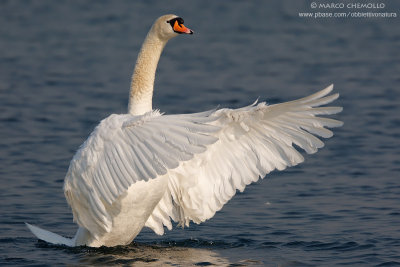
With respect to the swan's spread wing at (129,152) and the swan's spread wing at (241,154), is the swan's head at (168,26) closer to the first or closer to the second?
the swan's spread wing at (241,154)

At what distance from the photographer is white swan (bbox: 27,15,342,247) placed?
A: 23.9ft

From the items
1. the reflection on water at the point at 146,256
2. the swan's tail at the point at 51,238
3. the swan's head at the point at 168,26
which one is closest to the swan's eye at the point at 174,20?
the swan's head at the point at 168,26

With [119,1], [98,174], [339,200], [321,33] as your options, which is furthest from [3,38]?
[98,174]

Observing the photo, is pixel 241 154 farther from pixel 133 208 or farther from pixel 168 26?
pixel 168 26

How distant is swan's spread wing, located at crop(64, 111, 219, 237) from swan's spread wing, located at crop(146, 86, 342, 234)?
0.92 metres

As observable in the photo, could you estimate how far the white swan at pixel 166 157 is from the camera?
7.28 metres

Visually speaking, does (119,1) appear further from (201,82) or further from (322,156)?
(322,156)

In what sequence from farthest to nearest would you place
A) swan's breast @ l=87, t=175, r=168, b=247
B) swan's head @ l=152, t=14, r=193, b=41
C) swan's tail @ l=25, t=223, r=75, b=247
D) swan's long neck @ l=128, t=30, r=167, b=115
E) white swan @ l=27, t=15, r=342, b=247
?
swan's head @ l=152, t=14, r=193, b=41
swan's tail @ l=25, t=223, r=75, b=247
swan's long neck @ l=128, t=30, r=167, b=115
swan's breast @ l=87, t=175, r=168, b=247
white swan @ l=27, t=15, r=342, b=247

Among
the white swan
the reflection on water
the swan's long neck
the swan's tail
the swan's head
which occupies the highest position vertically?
the swan's head

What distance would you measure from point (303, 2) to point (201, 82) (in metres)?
8.25

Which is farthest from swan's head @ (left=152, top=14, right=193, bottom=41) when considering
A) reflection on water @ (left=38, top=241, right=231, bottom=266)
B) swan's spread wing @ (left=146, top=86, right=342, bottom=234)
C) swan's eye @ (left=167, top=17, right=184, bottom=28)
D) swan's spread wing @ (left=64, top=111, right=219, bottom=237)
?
reflection on water @ (left=38, top=241, right=231, bottom=266)

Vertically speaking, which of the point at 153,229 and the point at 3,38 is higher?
the point at 3,38

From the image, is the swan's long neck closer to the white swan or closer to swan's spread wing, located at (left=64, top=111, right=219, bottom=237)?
the white swan

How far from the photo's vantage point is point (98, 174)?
7.68 meters
